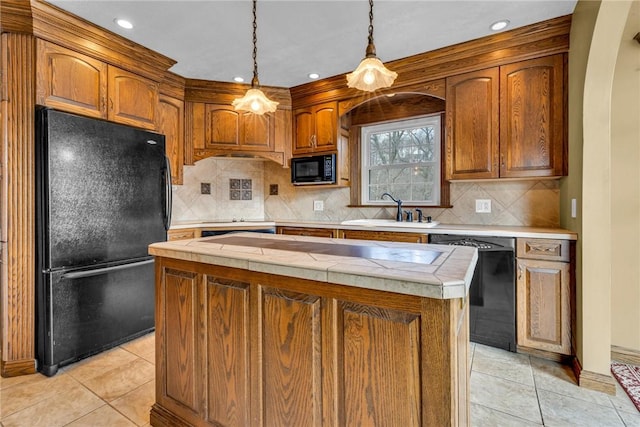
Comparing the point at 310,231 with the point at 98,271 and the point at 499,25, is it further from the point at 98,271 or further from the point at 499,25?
the point at 499,25

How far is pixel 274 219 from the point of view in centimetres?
435

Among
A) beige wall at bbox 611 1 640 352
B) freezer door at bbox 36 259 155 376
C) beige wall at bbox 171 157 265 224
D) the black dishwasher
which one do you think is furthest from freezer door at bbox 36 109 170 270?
beige wall at bbox 611 1 640 352

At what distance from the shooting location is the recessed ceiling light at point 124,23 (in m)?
2.31

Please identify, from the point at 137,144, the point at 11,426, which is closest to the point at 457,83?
the point at 137,144

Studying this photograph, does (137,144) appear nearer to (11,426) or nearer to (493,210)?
(11,426)

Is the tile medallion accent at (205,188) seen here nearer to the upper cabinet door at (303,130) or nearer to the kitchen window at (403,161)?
the upper cabinet door at (303,130)

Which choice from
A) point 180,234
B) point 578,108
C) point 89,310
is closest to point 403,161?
point 578,108

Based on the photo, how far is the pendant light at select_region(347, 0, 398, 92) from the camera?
1503 millimetres

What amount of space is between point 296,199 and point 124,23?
2523mm

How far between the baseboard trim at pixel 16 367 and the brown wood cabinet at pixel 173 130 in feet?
6.38

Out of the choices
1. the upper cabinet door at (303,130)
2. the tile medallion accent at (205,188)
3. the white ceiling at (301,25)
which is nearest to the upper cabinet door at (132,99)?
the white ceiling at (301,25)

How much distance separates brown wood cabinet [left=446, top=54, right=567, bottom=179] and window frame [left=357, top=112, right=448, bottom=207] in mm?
387

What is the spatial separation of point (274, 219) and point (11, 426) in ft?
10.1

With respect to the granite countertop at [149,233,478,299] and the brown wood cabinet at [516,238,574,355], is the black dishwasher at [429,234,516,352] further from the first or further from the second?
the granite countertop at [149,233,478,299]
